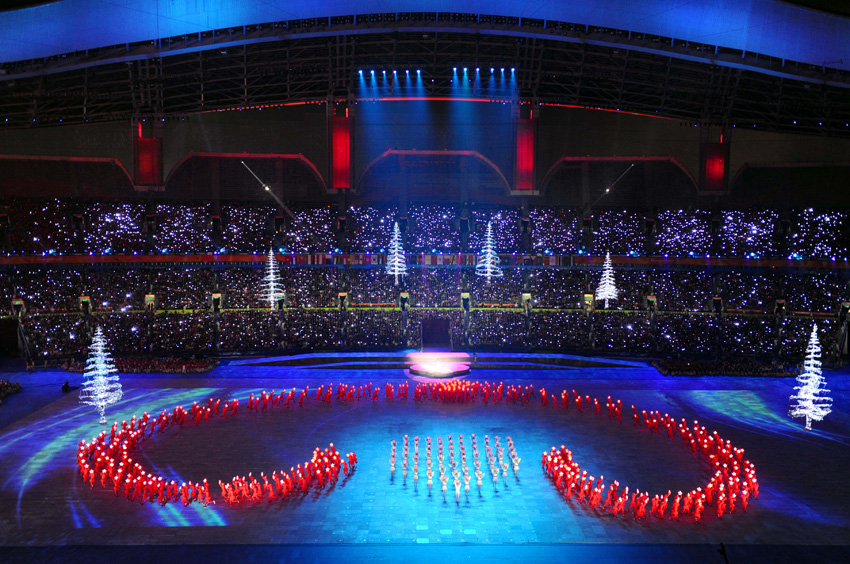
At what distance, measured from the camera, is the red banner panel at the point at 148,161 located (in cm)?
4866

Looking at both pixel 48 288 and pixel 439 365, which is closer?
pixel 439 365

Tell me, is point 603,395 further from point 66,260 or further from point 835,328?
point 66,260

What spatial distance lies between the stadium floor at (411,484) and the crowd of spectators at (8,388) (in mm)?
453

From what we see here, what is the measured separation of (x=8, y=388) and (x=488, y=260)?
28144mm

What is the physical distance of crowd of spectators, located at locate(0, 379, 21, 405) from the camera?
104ft

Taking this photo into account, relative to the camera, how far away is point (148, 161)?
160ft

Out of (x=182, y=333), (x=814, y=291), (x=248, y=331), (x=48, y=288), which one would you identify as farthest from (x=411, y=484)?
(x=814, y=291)

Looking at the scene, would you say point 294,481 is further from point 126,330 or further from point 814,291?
point 814,291

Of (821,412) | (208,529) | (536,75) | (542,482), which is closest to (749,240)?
(536,75)

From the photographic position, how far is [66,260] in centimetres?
4344

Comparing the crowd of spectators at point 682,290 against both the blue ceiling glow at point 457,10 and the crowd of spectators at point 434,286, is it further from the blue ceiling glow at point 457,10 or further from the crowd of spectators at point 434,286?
the blue ceiling glow at point 457,10

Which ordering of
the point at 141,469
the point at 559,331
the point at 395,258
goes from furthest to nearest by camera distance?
the point at 559,331 < the point at 395,258 < the point at 141,469

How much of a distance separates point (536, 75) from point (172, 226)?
30669 millimetres

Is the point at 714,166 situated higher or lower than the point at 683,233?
higher
